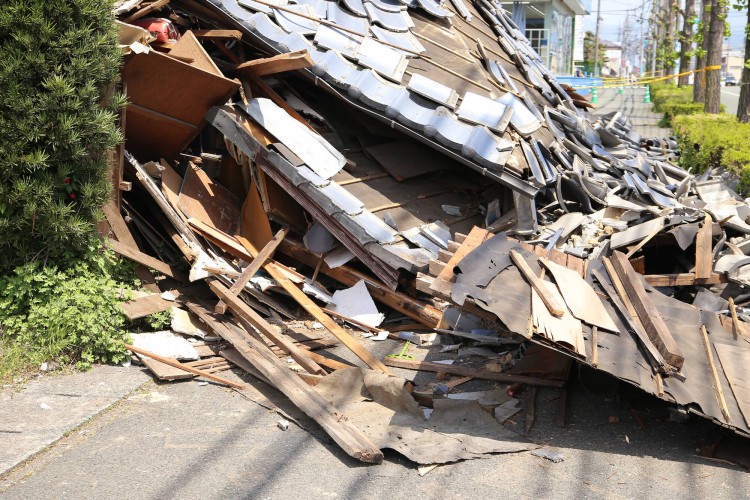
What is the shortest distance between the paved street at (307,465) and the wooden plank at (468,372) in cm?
39

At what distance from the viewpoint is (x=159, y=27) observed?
8.16 m

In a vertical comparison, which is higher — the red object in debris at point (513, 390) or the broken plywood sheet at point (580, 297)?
the broken plywood sheet at point (580, 297)

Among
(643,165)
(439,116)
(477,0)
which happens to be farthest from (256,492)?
(477,0)

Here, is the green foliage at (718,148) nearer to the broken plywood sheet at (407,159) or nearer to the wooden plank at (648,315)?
the broken plywood sheet at (407,159)

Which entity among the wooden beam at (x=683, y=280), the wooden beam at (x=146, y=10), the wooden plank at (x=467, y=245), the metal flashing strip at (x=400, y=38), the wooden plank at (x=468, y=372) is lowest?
the wooden plank at (x=468, y=372)

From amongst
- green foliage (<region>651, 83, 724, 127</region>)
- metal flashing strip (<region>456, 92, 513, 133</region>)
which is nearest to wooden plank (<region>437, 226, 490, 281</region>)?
metal flashing strip (<region>456, 92, 513, 133</region>)

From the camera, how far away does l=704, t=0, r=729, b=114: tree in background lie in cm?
1908

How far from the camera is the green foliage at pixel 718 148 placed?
1141 centimetres

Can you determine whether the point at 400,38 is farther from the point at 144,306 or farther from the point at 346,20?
the point at 144,306

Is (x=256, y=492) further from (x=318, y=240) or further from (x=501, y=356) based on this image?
(x=318, y=240)

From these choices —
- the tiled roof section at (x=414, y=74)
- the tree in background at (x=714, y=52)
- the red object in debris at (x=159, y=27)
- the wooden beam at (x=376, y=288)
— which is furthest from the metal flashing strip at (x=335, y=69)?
the tree in background at (x=714, y=52)

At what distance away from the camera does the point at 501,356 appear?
6.93 metres

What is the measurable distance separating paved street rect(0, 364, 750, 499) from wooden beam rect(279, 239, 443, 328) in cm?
187

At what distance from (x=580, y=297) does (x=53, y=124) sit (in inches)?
162
